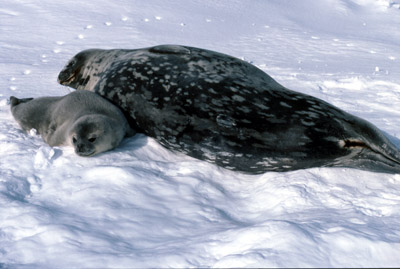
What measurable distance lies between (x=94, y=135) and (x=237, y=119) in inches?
31.2

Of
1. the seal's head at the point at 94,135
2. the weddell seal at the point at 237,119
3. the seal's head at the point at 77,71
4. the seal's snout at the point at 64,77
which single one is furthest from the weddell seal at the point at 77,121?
the seal's snout at the point at 64,77

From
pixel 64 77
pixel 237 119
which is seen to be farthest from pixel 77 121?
pixel 64 77

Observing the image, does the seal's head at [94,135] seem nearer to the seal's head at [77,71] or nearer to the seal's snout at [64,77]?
the seal's head at [77,71]

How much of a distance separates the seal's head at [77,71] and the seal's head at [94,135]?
85 centimetres

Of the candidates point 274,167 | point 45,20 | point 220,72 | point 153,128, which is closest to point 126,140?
point 153,128

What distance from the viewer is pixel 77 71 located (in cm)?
341

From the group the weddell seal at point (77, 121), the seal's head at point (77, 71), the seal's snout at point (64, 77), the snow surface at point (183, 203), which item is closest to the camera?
the snow surface at point (183, 203)

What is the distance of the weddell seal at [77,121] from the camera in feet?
7.86

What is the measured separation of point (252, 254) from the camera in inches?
48.9

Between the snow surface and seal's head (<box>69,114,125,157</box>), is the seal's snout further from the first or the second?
seal's head (<box>69,114,125,157</box>)

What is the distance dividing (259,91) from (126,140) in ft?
2.77

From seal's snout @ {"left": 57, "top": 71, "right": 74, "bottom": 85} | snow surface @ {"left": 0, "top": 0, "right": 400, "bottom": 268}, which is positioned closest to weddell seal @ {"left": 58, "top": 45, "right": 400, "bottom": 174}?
snow surface @ {"left": 0, "top": 0, "right": 400, "bottom": 268}

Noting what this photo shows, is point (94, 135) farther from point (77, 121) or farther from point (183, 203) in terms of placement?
point (183, 203)

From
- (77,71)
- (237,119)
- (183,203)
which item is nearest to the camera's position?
(183,203)
